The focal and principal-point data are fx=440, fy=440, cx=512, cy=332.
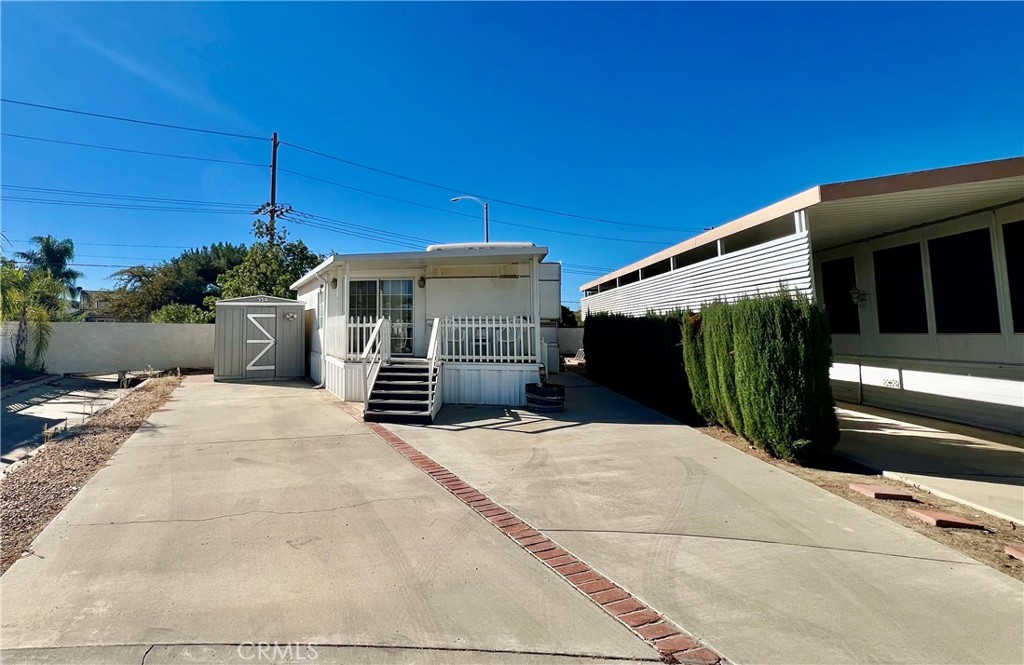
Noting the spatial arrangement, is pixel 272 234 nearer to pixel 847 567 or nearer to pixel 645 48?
pixel 645 48

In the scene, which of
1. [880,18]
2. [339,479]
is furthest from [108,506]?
[880,18]

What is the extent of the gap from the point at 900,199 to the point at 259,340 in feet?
50.3

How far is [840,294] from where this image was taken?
9992 millimetres

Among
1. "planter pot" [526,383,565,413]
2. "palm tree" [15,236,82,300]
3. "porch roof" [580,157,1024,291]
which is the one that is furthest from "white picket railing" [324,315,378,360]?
"palm tree" [15,236,82,300]

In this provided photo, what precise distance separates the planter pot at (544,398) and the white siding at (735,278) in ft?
11.2

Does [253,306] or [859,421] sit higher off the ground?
[253,306]

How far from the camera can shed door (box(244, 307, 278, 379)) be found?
13.4 metres

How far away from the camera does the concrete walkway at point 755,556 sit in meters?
2.33

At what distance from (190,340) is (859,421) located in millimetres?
20066

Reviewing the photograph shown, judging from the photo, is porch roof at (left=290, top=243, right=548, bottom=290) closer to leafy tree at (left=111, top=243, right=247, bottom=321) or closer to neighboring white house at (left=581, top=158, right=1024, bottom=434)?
neighboring white house at (left=581, top=158, right=1024, bottom=434)

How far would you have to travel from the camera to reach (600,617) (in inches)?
98.6

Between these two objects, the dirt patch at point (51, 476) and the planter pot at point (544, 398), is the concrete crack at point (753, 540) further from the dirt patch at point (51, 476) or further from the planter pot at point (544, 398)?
the planter pot at point (544, 398)

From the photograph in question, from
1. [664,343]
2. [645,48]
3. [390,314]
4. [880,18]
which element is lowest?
[664,343]

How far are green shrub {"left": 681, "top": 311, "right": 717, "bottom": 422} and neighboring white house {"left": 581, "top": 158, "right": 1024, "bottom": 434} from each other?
991mm
